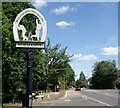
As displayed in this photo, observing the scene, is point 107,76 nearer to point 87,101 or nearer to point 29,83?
point 87,101

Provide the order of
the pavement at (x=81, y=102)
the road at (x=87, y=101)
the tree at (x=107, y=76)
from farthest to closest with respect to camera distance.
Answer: the tree at (x=107, y=76) → the road at (x=87, y=101) → the pavement at (x=81, y=102)

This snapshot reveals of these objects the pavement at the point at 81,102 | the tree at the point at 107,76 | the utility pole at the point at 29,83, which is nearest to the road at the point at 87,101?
the pavement at the point at 81,102

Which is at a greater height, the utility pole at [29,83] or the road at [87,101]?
the utility pole at [29,83]

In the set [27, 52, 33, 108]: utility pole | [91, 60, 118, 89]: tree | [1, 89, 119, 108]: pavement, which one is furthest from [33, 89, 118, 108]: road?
[91, 60, 118, 89]: tree

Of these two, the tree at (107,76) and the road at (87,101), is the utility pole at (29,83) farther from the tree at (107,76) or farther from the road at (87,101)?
the tree at (107,76)

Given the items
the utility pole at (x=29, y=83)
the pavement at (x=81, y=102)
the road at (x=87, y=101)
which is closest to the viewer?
the utility pole at (x=29, y=83)

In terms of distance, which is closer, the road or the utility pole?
the utility pole

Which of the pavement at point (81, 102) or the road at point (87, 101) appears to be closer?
the pavement at point (81, 102)

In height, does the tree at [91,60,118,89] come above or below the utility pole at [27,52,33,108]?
below

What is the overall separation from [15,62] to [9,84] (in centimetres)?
344

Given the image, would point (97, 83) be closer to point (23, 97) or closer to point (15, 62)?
point (15, 62)

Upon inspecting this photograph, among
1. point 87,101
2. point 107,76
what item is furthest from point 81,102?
point 107,76

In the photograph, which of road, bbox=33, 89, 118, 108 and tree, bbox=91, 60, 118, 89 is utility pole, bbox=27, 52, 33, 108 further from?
tree, bbox=91, 60, 118, 89

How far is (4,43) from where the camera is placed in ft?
55.6
